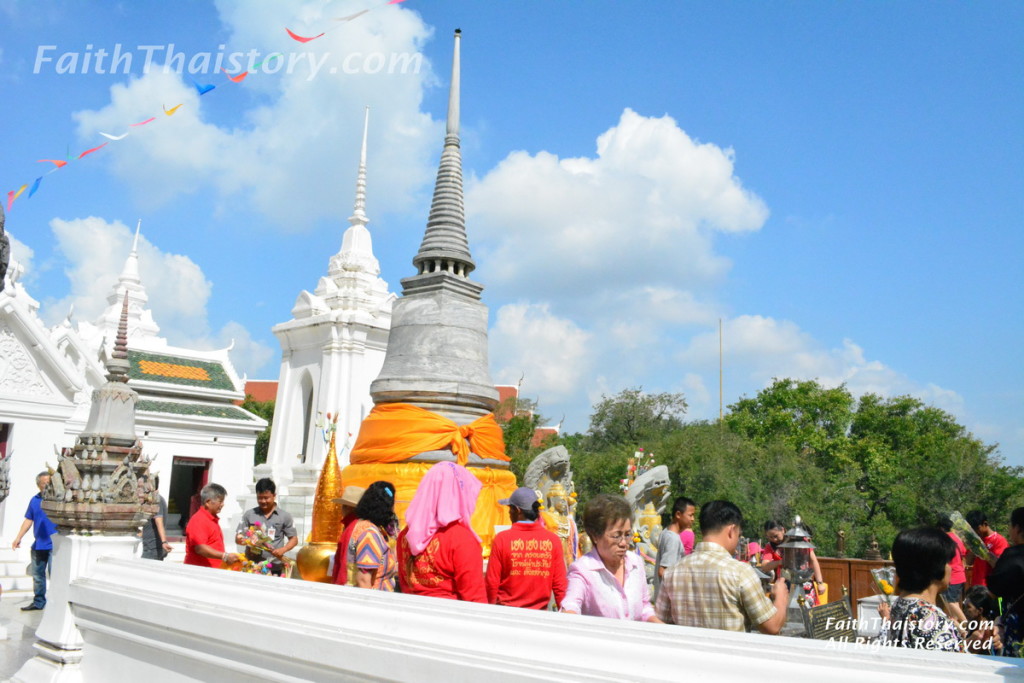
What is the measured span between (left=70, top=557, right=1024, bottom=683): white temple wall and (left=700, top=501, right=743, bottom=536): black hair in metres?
0.89

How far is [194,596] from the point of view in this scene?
420 cm

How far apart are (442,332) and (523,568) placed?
263 inches

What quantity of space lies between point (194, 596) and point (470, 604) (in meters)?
1.69

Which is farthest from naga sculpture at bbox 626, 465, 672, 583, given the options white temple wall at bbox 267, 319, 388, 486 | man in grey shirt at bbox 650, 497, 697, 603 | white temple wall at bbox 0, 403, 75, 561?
white temple wall at bbox 0, 403, 75, 561

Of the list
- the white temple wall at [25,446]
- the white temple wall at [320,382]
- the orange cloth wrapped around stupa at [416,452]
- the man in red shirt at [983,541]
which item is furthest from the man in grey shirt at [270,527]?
the white temple wall at [320,382]

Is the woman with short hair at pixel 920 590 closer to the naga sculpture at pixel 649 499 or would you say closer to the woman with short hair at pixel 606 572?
the woman with short hair at pixel 606 572

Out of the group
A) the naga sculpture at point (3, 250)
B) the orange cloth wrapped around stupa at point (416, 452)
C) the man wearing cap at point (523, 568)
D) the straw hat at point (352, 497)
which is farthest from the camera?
the orange cloth wrapped around stupa at point (416, 452)

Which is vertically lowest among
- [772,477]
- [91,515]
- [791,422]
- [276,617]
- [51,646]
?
[51,646]

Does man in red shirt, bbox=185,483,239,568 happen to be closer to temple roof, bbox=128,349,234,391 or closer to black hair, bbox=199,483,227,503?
black hair, bbox=199,483,227,503

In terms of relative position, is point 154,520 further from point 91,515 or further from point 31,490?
point 31,490

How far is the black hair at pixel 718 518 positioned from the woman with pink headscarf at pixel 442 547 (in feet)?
4.13

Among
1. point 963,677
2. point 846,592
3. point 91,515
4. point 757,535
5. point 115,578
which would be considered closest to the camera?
point 963,677

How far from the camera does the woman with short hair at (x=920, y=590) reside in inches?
125

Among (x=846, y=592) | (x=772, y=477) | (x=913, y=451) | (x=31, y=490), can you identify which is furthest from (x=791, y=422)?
(x=31, y=490)
